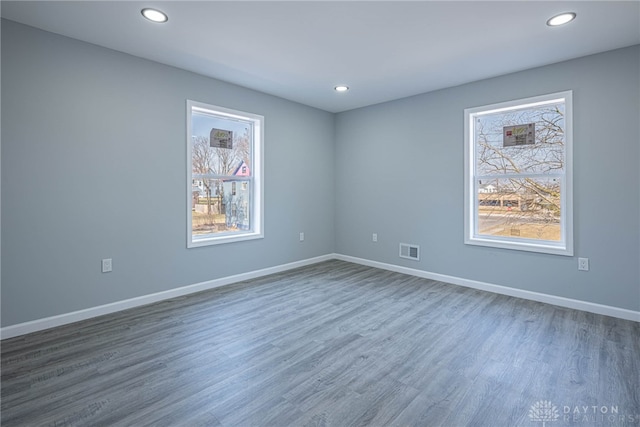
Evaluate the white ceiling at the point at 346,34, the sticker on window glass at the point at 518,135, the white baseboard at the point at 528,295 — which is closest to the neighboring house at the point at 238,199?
the white ceiling at the point at 346,34

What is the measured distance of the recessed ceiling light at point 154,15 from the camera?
2.44 meters

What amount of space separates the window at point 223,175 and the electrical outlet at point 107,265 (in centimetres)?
81

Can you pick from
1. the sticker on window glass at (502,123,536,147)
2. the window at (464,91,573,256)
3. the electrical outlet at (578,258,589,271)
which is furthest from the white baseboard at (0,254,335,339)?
the electrical outlet at (578,258,589,271)

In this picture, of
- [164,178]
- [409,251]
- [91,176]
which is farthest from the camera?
[409,251]

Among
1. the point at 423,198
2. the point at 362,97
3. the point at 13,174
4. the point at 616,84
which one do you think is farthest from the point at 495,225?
the point at 13,174

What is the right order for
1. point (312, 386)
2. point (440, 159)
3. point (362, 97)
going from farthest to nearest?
point (362, 97), point (440, 159), point (312, 386)

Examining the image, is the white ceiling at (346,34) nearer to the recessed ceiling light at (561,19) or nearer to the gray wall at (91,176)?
the recessed ceiling light at (561,19)

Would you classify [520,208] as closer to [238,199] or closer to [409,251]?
[409,251]

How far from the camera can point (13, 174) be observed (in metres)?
2.60

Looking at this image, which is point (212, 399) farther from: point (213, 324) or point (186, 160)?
point (186, 160)

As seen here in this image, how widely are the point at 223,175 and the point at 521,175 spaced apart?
12.1 ft

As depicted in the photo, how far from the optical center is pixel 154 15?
2.49m

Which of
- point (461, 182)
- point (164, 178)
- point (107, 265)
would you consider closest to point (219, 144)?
point (164, 178)

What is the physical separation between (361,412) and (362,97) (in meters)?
4.07
